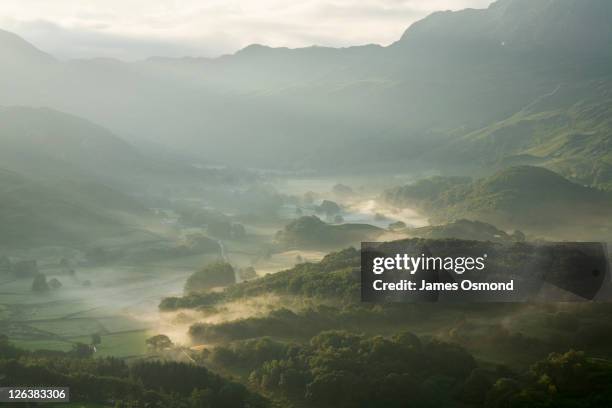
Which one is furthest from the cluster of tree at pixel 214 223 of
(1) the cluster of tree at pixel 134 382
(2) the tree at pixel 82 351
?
(1) the cluster of tree at pixel 134 382

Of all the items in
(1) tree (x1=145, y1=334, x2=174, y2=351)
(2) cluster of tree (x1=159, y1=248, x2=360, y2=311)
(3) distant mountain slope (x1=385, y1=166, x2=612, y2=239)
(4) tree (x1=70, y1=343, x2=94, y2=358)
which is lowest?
(4) tree (x1=70, y1=343, x2=94, y2=358)

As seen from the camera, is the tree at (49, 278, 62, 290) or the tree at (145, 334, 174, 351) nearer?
the tree at (145, 334, 174, 351)

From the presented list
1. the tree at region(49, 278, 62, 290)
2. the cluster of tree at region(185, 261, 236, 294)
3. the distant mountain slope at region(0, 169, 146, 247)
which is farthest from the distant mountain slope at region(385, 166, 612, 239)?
the tree at region(49, 278, 62, 290)

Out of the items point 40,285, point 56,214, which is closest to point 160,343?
point 40,285

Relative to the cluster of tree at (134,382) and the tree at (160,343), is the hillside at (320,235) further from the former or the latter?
the cluster of tree at (134,382)

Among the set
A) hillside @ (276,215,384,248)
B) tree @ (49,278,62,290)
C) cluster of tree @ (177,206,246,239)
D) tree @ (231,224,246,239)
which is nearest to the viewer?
tree @ (49,278,62,290)

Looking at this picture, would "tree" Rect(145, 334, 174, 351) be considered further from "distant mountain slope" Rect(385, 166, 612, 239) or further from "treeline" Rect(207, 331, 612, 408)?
"distant mountain slope" Rect(385, 166, 612, 239)

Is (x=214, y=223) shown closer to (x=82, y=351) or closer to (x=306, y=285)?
(x=306, y=285)
